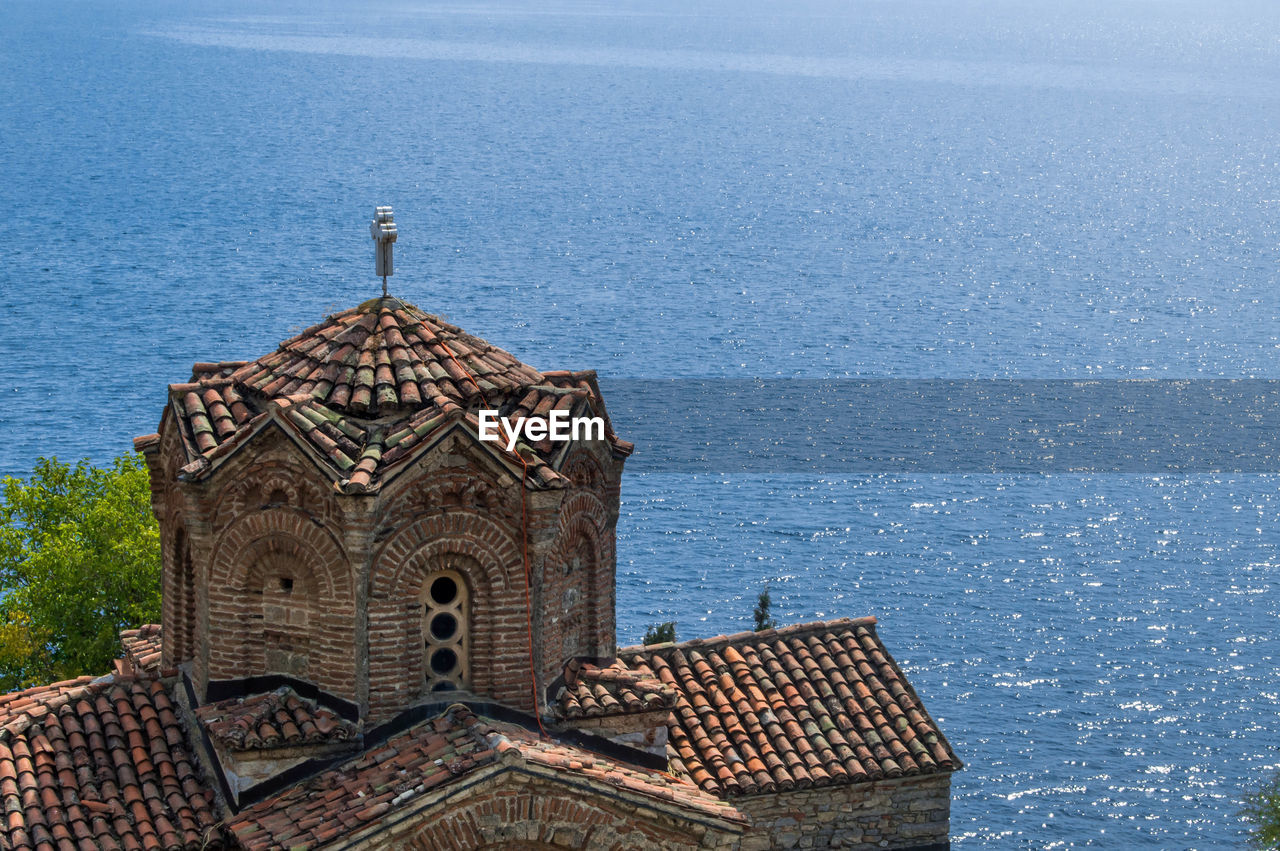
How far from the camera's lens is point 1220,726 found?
6362 cm

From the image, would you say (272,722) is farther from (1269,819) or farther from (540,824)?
(1269,819)

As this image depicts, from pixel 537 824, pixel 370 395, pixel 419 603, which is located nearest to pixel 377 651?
pixel 419 603

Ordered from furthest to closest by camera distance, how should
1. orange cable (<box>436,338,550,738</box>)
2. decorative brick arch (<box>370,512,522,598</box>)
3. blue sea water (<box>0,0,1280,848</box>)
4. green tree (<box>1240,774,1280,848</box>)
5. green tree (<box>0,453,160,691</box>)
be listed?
blue sea water (<box>0,0,1280,848</box>) < green tree (<box>0,453,160,691</box>) < green tree (<box>1240,774,1280,848</box>) < orange cable (<box>436,338,550,738</box>) < decorative brick arch (<box>370,512,522,598</box>)

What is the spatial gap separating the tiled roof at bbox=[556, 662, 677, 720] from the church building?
0.05 metres

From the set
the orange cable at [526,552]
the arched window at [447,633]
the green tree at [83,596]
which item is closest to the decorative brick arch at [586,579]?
the orange cable at [526,552]

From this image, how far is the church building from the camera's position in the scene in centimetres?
2725

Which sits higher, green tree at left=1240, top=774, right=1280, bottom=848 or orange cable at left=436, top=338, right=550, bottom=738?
orange cable at left=436, top=338, right=550, bottom=738

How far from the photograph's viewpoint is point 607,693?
3034 centimetres

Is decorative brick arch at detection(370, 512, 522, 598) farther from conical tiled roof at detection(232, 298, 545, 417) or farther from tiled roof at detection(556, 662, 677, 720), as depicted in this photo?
tiled roof at detection(556, 662, 677, 720)

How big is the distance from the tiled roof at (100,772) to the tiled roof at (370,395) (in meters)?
4.23

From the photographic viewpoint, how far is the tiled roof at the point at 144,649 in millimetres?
32481

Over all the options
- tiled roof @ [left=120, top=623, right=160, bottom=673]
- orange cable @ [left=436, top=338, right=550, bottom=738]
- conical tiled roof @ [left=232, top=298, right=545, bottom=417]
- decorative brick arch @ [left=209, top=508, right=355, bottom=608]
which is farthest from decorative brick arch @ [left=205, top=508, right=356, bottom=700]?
orange cable @ [left=436, top=338, right=550, bottom=738]

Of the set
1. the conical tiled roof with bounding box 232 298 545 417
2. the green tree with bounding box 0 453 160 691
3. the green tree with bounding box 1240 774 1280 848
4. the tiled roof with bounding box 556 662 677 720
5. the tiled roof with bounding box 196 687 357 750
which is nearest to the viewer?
the tiled roof with bounding box 196 687 357 750

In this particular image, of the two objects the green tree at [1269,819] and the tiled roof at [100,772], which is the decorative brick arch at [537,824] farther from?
the green tree at [1269,819]
